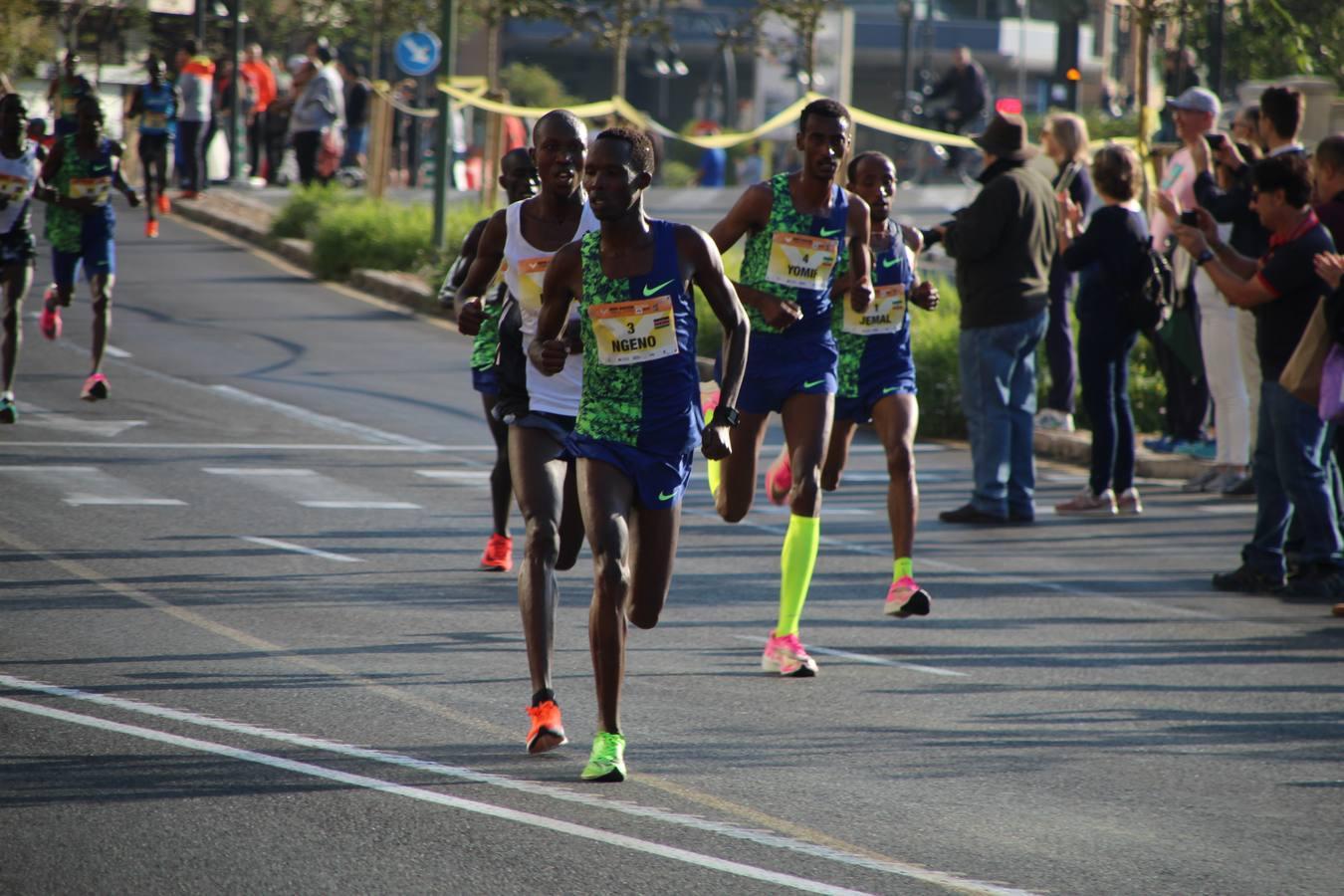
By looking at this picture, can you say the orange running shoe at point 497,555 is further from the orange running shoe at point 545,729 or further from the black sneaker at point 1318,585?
the black sneaker at point 1318,585

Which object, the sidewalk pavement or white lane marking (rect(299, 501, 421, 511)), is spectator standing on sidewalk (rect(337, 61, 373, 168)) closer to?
the sidewalk pavement

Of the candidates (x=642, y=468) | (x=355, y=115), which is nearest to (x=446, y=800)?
(x=642, y=468)


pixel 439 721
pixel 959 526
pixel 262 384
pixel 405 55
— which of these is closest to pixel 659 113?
pixel 405 55

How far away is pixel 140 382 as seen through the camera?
52.9ft

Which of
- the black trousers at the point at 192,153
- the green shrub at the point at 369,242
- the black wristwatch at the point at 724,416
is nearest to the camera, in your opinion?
the black wristwatch at the point at 724,416

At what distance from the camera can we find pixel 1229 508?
43.4 ft

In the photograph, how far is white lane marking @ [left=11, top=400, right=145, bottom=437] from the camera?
44.8ft

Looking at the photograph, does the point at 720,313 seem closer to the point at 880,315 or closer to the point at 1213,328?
the point at 880,315

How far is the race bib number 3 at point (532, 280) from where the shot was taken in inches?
284

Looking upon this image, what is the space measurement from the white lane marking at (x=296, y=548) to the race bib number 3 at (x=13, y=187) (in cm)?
427

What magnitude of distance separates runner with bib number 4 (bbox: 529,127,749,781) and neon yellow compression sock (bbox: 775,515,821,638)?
1524 millimetres

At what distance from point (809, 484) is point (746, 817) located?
2344 millimetres

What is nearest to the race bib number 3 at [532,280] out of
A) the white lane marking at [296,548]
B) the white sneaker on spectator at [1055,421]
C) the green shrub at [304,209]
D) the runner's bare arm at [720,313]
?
the runner's bare arm at [720,313]

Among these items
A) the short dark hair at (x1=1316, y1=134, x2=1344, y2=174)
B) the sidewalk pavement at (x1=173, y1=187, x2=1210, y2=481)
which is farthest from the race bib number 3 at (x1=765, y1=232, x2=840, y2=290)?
the sidewalk pavement at (x1=173, y1=187, x2=1210, y2=481)
